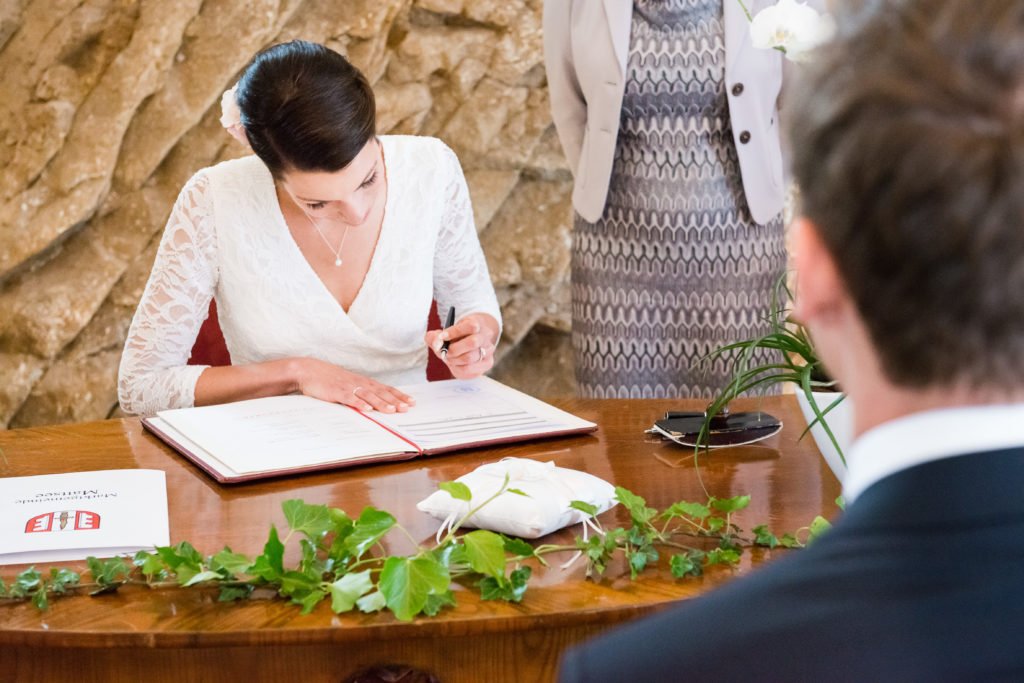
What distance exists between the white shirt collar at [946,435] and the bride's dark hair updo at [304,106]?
1.75m

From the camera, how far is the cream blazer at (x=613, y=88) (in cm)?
304

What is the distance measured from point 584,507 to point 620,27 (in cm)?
177

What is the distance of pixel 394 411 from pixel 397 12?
6.69 ft

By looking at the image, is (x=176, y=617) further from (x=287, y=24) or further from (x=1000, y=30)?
(x=287, y=24)

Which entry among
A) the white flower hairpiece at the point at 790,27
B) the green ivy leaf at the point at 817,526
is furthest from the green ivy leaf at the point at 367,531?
the white flower hairpiece at the point at 790,27

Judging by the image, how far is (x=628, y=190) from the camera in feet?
10.5

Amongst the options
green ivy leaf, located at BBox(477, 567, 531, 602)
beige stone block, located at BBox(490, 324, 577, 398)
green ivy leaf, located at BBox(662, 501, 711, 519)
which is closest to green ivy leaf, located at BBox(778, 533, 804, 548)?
green ivy leaf, located at BBox(662, 501, 711, 519)

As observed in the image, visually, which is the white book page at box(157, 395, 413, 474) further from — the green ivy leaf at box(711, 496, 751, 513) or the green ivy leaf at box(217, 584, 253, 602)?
the green ivy leaf at box(711, 496, 751, 513)

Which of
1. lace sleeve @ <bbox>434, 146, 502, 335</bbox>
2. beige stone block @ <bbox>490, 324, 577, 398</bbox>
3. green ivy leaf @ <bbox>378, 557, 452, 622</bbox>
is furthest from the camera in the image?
beige stone block @ <bbox>490, 324, 577, 398</bbox>

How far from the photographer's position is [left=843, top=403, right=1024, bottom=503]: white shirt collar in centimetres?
69

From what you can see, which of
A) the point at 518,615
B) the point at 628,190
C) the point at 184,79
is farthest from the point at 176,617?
the point at 184,79

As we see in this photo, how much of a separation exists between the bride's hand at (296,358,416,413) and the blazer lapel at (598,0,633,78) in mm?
1188

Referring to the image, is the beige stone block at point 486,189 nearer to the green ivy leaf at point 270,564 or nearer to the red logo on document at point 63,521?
the red logo on document at point 63,521

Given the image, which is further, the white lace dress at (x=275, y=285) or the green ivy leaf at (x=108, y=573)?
the white lace dress at (x=275, y=285)
